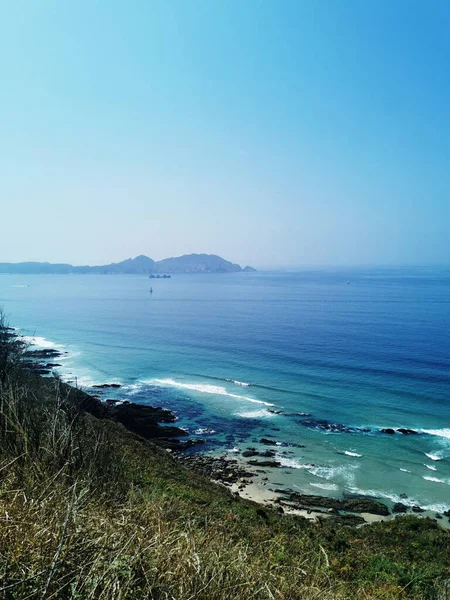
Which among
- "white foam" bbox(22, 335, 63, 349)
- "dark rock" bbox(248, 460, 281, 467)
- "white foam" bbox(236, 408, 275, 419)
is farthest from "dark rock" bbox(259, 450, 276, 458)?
"white foam" bbox(22, 335, 63, 349)

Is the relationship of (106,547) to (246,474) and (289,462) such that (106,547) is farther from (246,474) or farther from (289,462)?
(289,462)

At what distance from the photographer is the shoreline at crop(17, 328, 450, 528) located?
84.4ft

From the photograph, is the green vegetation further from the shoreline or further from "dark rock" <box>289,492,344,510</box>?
"dark rock" <box>289,492,344,510</box>

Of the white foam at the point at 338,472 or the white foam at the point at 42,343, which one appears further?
the white foam at the point at 42,343

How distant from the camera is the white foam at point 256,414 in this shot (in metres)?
41.6

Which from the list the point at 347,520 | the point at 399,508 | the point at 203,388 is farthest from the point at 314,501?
the point at 203,388

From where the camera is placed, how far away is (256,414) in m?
42.1

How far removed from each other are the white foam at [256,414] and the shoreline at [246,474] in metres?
6.78

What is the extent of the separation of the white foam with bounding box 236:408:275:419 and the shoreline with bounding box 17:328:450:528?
6.78 metres

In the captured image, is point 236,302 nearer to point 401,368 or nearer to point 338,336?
point 338,336

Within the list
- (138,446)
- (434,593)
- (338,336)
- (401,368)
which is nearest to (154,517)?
(434,593)

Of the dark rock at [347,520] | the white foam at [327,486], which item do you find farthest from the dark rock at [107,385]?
the dark rock at [347,520]

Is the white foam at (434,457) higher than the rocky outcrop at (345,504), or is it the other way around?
the white foam at (434,457)

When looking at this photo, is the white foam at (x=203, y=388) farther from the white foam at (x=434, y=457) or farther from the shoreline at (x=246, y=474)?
the white foam at (x=434, y=457)
